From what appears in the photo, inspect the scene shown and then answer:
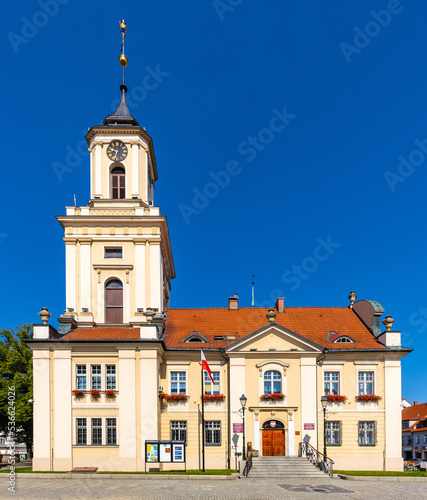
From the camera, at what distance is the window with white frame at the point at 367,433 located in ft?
102

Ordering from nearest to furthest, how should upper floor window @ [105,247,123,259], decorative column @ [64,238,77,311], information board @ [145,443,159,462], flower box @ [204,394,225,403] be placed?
information board @ [145,443,159,462] < flower box @ [204,394,225,403] < decorative column @ [64,238,77,311] < upper floor window @ [105,247,123,259]

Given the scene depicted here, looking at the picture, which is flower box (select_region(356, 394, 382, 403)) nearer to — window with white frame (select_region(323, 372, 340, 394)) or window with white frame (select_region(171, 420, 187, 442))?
window with white frame (select_region(323, 372, 340, 394))

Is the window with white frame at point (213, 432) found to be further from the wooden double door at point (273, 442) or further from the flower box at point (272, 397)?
the flower box at point (272, 397)

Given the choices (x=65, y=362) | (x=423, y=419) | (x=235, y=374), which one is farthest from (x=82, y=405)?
(x=423, y=419)

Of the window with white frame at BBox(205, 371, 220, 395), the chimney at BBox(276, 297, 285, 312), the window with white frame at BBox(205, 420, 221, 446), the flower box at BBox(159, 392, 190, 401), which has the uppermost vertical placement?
the chimney at BBox(276, 297, 285, 312)

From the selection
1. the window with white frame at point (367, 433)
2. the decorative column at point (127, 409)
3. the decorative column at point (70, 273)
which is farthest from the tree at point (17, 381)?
the window with white frame at point (367, 433)

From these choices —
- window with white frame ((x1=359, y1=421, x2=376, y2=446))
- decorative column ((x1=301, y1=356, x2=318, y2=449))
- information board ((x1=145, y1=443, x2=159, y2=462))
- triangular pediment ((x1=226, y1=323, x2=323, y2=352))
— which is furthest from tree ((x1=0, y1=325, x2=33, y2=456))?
window with white frame ((x1=359, y1=421, x2=376, y2=446))

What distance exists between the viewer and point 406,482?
24859mm

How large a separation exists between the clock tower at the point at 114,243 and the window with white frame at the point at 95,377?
3.54 metres

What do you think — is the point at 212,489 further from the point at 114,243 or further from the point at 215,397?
the point at 114,243

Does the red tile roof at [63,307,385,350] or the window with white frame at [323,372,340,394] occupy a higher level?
the red tile roof at [63,307,385,350]

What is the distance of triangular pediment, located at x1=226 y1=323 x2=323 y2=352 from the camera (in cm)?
Answer: 3125

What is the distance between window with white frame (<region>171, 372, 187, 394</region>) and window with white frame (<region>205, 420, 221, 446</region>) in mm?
2611

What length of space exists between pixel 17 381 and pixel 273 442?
2180 centimetres
